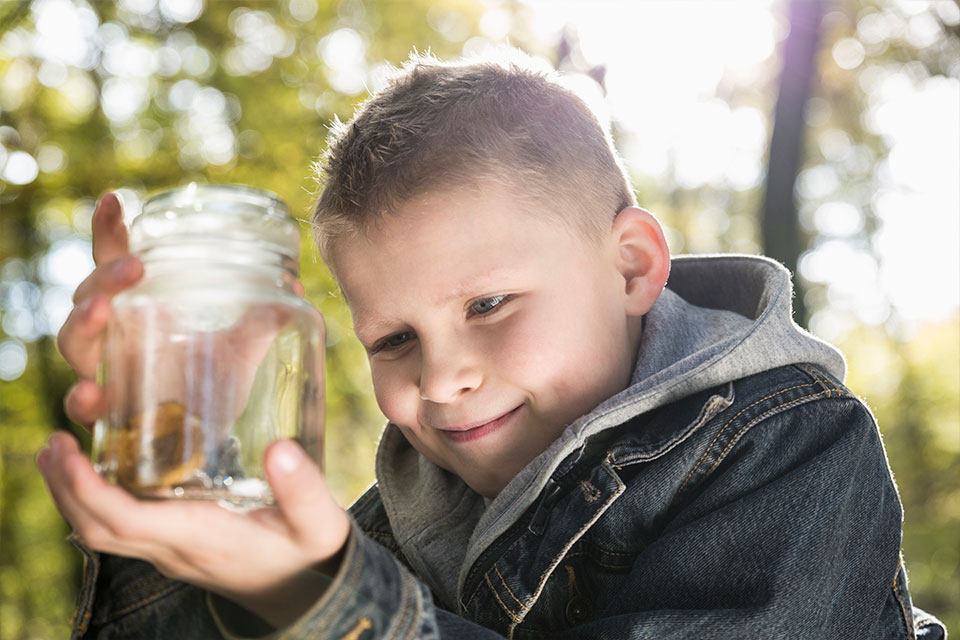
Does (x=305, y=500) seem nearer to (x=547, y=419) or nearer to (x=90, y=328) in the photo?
(x=90, y=328)

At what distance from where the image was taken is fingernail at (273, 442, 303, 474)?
872 mm

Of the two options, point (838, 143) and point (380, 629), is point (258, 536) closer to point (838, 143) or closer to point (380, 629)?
point (380, 629)

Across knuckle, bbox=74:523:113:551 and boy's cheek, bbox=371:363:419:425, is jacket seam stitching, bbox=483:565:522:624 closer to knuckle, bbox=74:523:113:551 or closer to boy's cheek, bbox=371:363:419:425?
boy's cheek, bbox=371:363:419:425

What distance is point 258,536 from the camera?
0.92 meters

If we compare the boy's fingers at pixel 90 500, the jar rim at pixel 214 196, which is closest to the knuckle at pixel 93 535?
the boy's fingers at pixel 90 500

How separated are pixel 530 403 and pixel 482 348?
167mm

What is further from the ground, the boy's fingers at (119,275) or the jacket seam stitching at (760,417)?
the boy's fingers at (119,275)

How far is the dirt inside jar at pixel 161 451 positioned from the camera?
2.99 ft

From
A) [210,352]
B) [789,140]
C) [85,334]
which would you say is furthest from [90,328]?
[789,140]

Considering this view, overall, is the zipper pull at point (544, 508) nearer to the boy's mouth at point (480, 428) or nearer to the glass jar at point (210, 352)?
the boy's mouth at point (480, 428)

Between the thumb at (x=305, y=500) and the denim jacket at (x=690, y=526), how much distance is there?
238mm

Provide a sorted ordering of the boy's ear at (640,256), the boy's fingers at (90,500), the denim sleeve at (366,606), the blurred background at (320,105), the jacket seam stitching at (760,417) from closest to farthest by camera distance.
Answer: the boy's fingers at (90,500) < the denim sleeve at (366,606) < the jacket seam stitching at (760,417) < the boy's ear at (640,256) < the blurred background at (320,105)

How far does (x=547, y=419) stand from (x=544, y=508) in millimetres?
175

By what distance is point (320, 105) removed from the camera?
789 cm
